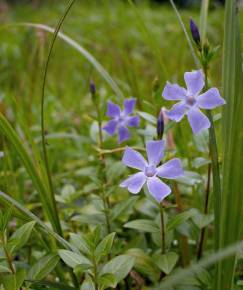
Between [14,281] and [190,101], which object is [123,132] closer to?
[190,101]

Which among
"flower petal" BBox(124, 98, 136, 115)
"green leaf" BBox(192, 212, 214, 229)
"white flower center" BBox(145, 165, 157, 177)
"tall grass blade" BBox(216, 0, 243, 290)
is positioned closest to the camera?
"tall grass blade" BBox(216, 0, 243, 290)

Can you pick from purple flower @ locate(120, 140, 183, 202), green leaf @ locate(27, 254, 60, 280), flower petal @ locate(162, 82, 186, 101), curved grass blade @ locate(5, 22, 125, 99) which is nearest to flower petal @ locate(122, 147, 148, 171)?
purple flower @ locate(120, 140, 183, 202)

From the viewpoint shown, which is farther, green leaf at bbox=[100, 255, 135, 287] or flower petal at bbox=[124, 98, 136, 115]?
flower petal at bbox=[124, 98, 136, 115]

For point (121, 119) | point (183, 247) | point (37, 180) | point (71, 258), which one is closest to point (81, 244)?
point (71, 258)

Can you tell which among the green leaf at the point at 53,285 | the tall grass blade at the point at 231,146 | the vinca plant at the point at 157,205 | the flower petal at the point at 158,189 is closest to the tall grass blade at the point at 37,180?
the vinca plant at the point at 157,205

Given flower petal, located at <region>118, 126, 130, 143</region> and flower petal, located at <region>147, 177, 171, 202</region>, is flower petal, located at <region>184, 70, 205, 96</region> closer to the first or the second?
flower petal, located at <region>147, 177, 171, 202</region>
